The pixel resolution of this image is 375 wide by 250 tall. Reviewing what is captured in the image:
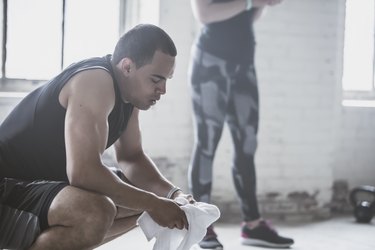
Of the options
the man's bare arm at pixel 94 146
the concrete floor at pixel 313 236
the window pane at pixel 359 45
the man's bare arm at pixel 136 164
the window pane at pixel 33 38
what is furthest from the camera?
the window pane at pixel 359 45

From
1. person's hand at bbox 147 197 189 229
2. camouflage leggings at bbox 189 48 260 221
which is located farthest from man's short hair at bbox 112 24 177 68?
camouflage leggings at bbox 189 48 260 221

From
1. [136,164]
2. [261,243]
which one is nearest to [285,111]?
[261,243]

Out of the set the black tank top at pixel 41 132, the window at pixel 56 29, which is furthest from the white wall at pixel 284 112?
the black tank top at pixel 41 132

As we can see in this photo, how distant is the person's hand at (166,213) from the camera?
1759mm

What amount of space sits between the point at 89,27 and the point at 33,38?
355 millimetres

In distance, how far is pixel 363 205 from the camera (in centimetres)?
384

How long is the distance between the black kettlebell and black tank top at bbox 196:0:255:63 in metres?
1.42

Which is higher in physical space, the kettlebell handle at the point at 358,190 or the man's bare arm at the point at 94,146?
the man's bare arm at the point at 94,146

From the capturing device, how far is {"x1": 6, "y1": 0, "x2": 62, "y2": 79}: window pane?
359 cm

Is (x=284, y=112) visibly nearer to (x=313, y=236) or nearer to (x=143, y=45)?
(x=313, y=236)

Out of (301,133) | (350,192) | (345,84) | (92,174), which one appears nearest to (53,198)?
(92,174)

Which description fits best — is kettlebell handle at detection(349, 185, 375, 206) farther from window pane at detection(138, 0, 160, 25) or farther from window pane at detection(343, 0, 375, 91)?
window pane at detection(138, 0, 160, 25)

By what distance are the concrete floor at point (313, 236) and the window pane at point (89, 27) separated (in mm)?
1194

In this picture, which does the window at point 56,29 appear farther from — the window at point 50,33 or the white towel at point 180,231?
the white towel at point 180,231
